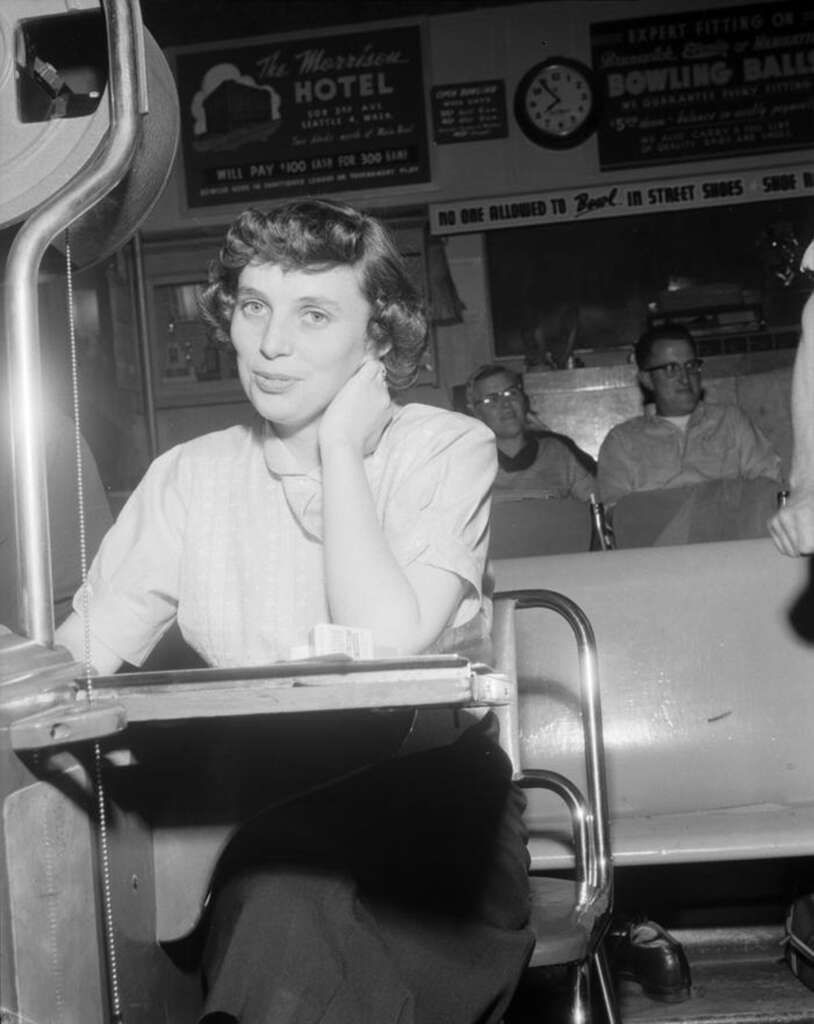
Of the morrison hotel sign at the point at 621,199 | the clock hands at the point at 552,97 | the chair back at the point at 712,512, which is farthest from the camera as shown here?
the clock hands at the point at 552,97

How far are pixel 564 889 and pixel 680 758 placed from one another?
933 mm

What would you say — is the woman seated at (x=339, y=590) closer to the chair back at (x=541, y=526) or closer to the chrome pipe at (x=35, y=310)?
the chrome pipe at (x=35, y=310)

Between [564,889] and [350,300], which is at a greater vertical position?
[350,300]

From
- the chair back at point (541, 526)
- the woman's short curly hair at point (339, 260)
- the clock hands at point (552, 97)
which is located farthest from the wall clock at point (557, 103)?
the woman's short curly hair at point (339, 260)

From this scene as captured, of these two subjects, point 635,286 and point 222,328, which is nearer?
point 222,328

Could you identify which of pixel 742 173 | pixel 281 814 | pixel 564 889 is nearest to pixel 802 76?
pixel 742 173

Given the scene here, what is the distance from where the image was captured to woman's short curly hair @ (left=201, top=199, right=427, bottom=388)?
1.69m

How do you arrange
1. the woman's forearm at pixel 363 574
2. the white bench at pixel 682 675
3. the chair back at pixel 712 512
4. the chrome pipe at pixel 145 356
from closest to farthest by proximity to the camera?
the woman's forearm at pixel 363 574
the white bench at pixel 682 675
the chair back at pixel 712 512
the chrome pipe at pixel 145 356

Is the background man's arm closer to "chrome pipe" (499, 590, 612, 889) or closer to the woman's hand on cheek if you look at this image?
"chrome pipe" (499, 590, 612, 889)

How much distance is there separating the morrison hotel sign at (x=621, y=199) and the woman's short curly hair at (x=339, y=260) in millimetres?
5735

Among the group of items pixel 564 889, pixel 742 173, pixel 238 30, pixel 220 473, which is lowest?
pixel 564 889

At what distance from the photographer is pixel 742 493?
4625 mm

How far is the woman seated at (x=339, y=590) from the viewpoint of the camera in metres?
1.25

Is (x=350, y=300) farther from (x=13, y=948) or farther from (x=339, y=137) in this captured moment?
(x=339, y=137)
